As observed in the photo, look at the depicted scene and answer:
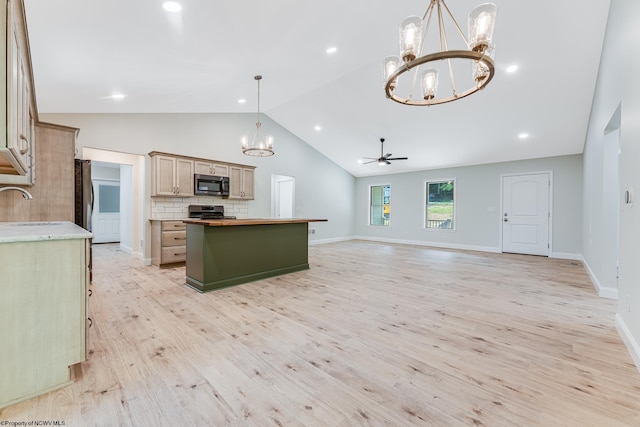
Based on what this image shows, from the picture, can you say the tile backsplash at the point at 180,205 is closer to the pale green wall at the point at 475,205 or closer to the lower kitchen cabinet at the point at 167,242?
the lower kitchen cabinet at the point at 167,242

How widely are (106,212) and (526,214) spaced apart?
11602mm

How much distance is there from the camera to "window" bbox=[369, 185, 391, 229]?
948cm

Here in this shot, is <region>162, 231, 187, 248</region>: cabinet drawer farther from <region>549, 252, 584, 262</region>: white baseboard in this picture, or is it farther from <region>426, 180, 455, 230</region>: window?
<region>549, 252, 584, 262</region>: white baseboard

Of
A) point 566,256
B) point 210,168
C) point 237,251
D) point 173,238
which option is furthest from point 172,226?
point 566,256

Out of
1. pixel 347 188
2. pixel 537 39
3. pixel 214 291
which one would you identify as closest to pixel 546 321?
pixel 537 39

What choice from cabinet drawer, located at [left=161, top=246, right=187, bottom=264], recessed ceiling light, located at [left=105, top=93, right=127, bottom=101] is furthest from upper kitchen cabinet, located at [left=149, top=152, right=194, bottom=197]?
recessed ceiling light, located at [left=105, top=93, right=127, bottom=101]

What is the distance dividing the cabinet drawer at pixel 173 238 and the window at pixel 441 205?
6.79 meters

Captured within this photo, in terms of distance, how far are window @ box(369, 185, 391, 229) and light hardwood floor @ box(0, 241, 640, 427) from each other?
5.81 metres

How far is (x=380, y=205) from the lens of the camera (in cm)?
968

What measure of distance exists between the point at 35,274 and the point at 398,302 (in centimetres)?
309

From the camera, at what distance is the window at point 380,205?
9477 mm

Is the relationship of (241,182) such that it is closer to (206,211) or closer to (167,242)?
(206,211)

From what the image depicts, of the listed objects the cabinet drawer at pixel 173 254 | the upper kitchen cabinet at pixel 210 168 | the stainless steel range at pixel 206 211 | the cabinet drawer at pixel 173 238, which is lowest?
the cabinet drawer at pixel 173 254

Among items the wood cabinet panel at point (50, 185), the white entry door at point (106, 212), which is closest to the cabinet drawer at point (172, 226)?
the wood cabinet panel at point (50, 185)
